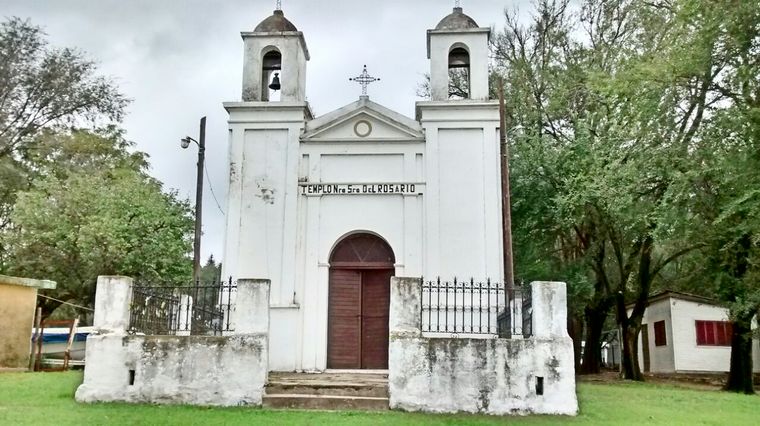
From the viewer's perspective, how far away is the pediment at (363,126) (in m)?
15.4

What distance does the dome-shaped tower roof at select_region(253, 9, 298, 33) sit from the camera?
53.3 feet

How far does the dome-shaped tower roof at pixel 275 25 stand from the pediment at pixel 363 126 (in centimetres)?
240

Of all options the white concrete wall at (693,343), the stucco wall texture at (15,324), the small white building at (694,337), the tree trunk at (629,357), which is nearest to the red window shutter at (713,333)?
the small white building at (694,337)

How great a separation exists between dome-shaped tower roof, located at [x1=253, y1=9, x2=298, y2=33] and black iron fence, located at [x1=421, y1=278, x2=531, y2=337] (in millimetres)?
6586

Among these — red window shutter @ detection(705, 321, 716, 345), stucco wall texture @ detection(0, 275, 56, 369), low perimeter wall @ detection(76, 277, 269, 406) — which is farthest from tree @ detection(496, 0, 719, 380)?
stucco wall texture @ detection(0, 275, 56, 369)

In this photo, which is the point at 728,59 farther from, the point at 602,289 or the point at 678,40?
the point at 602,289

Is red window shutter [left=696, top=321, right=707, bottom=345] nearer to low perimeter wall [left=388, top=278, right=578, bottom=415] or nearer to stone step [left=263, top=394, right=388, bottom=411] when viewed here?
low perimeter wall [left=388, top=278, right=578, bottom=415]

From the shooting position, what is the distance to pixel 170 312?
12.6m

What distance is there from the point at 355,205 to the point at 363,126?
5.70 feet

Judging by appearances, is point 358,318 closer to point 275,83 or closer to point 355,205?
point 355,205

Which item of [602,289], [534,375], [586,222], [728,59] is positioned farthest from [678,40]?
[602,289]

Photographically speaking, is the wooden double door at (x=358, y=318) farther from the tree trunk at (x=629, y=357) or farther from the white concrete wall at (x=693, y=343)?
the white concrete wall at (x=693, y=343)

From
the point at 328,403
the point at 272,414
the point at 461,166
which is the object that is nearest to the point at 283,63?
the point at 461,166

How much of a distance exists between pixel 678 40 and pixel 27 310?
690 inches
